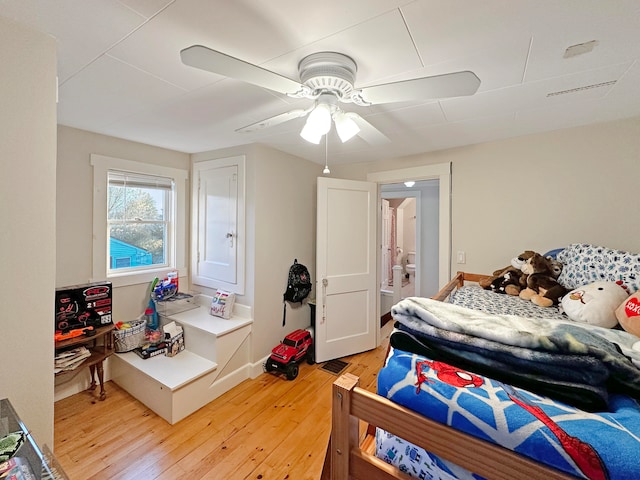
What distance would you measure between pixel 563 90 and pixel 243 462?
115 inches

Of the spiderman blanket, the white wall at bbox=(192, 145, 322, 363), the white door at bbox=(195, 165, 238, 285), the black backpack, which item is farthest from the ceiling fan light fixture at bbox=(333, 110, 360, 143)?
the black backpack

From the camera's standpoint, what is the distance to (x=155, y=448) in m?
1.78

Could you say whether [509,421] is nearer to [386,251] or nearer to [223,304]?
[223,304]

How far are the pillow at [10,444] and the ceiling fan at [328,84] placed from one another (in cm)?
132

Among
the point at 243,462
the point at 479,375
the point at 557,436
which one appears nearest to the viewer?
the point at 557,436

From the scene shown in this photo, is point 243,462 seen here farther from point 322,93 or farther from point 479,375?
point 322,93

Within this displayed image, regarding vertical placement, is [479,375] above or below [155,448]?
above

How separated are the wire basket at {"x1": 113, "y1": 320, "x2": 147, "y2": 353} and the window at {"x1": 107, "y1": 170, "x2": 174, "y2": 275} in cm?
59

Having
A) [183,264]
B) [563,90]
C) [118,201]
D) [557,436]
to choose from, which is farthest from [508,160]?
[118,201]

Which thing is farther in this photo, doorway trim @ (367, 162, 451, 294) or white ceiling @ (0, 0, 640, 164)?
doorway trim @ (367, 162, 451, 294)

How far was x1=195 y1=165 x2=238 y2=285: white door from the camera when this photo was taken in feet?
9.04

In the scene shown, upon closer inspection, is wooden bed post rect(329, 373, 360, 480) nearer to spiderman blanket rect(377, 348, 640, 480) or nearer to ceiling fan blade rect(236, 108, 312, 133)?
spiderman blanket rect(377, 348, 640, 480)

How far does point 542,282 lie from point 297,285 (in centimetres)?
215

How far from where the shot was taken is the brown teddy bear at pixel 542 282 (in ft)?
5.49
